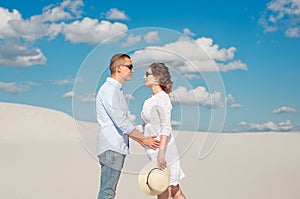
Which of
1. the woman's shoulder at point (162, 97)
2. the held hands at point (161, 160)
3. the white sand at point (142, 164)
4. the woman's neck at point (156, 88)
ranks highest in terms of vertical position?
the white sand at point (142, 164)

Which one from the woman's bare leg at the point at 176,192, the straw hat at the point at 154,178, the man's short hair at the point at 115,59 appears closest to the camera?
the man's short hair at the point at 115,59

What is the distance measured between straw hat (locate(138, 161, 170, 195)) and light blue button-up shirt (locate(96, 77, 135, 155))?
302 millimetres

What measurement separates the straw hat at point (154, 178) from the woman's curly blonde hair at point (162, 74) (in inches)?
27.3

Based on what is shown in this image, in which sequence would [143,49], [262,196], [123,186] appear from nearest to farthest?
[143,49] < [262,196] < [123,186]

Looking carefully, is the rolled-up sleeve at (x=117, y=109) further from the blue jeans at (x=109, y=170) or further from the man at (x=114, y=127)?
the blue jeans at (x=109, y=170)

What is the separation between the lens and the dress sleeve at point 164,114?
430 cm

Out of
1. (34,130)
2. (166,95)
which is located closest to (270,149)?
(34,130)

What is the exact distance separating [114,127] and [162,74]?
0.60 metres

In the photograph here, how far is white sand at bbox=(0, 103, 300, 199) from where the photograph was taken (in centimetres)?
787

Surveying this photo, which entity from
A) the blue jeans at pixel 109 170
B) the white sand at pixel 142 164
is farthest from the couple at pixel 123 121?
the white sand at pixel 142 164

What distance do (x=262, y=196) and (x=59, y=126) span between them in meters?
13.2

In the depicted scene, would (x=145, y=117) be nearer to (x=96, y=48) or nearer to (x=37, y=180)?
(x=96, y=48)

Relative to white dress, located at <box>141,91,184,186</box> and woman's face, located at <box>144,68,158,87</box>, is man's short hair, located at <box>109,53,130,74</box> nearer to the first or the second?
woman's face, located at <box>144,68,158,87</box>

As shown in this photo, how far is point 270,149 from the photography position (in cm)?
1521
